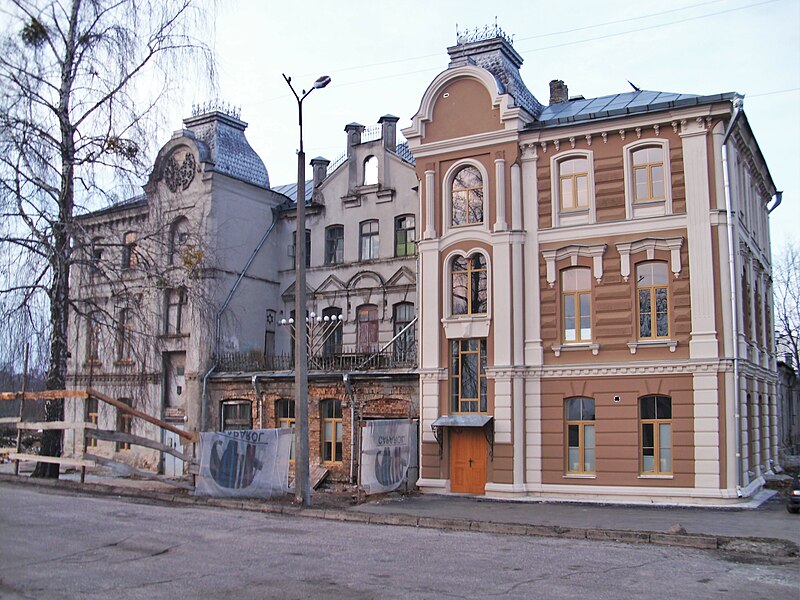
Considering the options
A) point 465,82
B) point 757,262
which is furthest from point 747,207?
point 465,82

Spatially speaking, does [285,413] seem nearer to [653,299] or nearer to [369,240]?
[369,240]

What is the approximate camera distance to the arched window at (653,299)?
23375 millimetres

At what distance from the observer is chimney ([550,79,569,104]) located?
31.2 metres

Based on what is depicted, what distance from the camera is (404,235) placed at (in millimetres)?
33062

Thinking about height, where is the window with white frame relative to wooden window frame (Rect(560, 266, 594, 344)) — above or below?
above

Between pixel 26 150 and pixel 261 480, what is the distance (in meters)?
10.8

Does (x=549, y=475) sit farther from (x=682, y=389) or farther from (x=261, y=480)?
(x=261, y=480)

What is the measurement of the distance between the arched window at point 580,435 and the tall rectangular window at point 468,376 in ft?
8.80

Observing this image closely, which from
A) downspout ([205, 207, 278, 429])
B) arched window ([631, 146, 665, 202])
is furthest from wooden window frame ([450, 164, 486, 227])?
downspout ([205, 207, 278, 429])

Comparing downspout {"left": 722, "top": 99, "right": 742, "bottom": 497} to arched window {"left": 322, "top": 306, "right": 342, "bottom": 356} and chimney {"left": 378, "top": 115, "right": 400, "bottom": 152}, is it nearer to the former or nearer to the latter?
chimney {"left": 378, "top": 115, "right": 400, "bottom": 152}

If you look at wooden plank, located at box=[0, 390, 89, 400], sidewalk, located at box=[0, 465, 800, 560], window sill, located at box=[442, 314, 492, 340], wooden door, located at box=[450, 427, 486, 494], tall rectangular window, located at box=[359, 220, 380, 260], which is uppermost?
tall rectangular window, located at box=[359, 220, 380, 260]

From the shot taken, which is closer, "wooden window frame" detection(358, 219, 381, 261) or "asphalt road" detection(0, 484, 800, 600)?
"asphalt road" detection(0, 484, 800, 600)

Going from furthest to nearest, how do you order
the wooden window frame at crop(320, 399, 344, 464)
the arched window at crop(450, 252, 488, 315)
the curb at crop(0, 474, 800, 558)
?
the wooden window frame at crop(320, 399, 344, 464) < the arched window at crop(450, 252, 488, 315) < the curb at crop(0, 474, 800, 558)

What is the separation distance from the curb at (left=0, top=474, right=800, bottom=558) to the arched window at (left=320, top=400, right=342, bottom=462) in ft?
27.1
